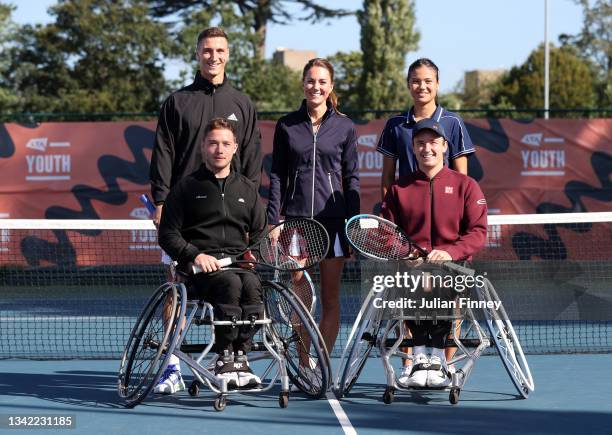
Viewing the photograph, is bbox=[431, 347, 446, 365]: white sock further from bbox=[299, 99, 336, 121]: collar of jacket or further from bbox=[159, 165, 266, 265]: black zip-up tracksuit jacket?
bbox=[299, 99, 336, 121]: collar of jacket

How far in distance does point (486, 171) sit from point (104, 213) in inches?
186

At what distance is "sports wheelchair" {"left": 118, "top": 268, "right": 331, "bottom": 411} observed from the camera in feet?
18.7

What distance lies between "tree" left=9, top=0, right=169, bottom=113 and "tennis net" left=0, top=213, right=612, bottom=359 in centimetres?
2828

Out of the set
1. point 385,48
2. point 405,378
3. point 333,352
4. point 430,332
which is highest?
point 385,48

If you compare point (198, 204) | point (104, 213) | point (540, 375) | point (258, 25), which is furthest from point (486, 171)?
point (258, 25)

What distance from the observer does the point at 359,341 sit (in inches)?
233

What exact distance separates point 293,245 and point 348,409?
3.02 ft

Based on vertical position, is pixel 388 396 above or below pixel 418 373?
below

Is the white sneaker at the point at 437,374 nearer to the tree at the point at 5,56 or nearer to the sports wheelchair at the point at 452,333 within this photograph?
the sports wheelchair at the point at 452,333

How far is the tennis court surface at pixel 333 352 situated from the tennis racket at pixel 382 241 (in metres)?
0.29

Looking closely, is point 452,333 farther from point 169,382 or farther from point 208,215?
point 169,382

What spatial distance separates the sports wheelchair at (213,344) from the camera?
18.7ft

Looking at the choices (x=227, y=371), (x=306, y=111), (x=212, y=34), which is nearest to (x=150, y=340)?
(x=227, y=371)

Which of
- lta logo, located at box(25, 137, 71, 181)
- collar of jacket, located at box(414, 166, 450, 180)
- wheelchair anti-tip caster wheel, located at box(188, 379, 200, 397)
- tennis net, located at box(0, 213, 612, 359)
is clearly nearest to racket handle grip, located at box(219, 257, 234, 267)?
wheelchair anti-tip caster wheel, located at box(188, 379, 200, 397)
